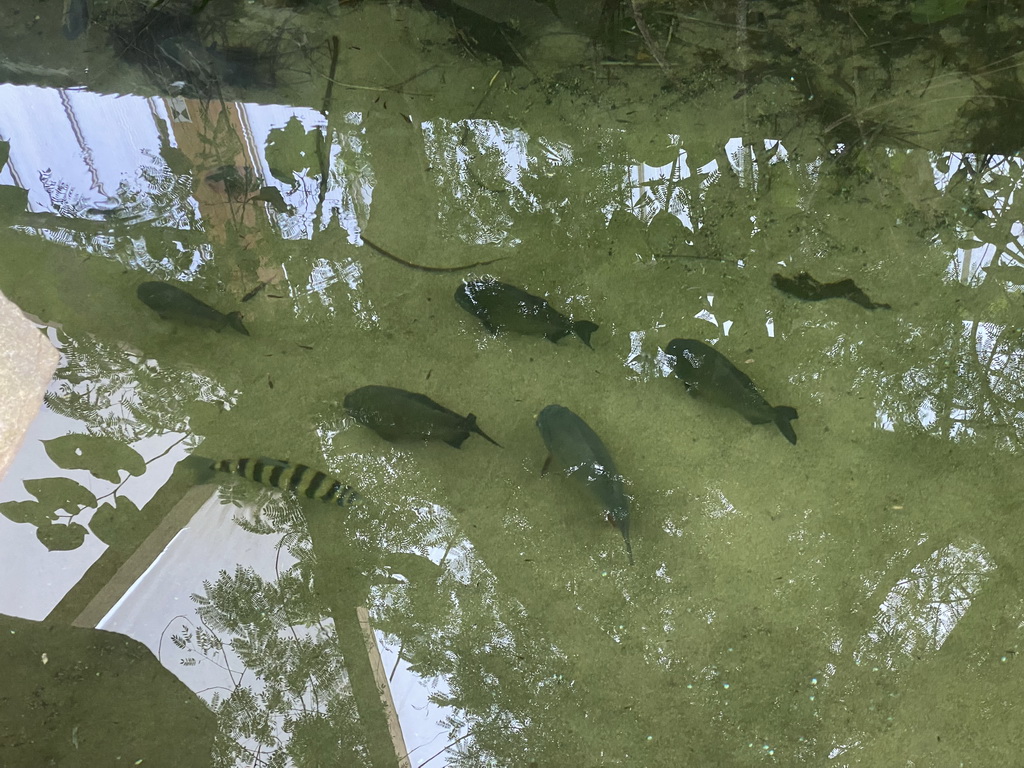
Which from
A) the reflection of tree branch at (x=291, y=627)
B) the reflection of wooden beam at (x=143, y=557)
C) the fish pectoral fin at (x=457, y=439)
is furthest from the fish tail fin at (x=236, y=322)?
the fish pectoral fin at (x=457, y=439)

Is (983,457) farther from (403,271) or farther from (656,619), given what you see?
(403,271)

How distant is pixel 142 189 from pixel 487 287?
1.88 m

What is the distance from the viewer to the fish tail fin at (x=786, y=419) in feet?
9.96

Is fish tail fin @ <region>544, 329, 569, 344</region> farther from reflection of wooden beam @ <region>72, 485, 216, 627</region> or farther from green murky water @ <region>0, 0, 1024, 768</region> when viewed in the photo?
reflection of wooden beam @ <region>72, 485, 216, 627</region>

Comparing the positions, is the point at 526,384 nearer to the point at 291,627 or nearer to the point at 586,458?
the point at 586,458

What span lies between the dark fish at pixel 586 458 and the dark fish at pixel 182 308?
5.23 ft

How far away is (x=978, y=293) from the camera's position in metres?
3.22

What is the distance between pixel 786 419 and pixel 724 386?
335 mm

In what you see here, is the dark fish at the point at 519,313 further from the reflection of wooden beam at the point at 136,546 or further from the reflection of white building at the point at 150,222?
the reflection of wooden beam at the point at 136,546

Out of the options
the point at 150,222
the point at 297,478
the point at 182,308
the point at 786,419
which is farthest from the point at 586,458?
the point at 150,222

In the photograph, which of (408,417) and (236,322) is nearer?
(408,417)

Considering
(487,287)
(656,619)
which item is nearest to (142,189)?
(487,287)

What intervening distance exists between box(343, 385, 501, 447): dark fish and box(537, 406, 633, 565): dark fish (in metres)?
0.36

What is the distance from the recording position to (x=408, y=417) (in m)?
3.06
